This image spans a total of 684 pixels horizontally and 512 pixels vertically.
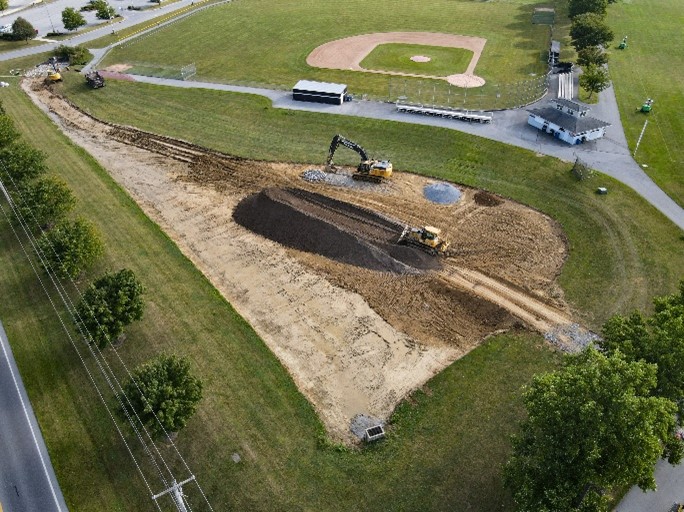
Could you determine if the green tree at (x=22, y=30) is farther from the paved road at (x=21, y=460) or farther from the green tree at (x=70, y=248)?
the paved road at (x=21, y=460)

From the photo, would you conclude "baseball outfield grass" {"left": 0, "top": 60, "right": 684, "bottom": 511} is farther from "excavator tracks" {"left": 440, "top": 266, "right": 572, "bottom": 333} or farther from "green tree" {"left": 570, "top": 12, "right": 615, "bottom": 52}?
"green tree" {"left": 570, "top": 12, "right": 615, "bottom": 52}

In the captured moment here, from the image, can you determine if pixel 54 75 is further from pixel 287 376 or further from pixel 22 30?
pixel 287 376

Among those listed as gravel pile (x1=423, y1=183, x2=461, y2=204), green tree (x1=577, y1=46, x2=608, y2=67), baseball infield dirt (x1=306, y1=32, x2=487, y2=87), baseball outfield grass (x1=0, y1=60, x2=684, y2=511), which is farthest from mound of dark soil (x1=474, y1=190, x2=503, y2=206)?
green tree (x1=577, y1=46, x2=608, y2=67)

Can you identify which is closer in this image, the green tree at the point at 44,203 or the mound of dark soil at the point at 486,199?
the green tree at the point at 44,203

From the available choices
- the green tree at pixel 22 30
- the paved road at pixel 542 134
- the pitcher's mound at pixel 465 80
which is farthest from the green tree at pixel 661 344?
the green tree at pixel 22 30

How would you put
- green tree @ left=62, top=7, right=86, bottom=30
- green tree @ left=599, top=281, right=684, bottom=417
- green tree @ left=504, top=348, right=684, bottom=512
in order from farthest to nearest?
green tree @ left=62, top=7, right=86, bottom=30, green tree @ left=599, top=281, right=684, bottom=417, green tree @ left=504, top=348, right=684, bottom=512
